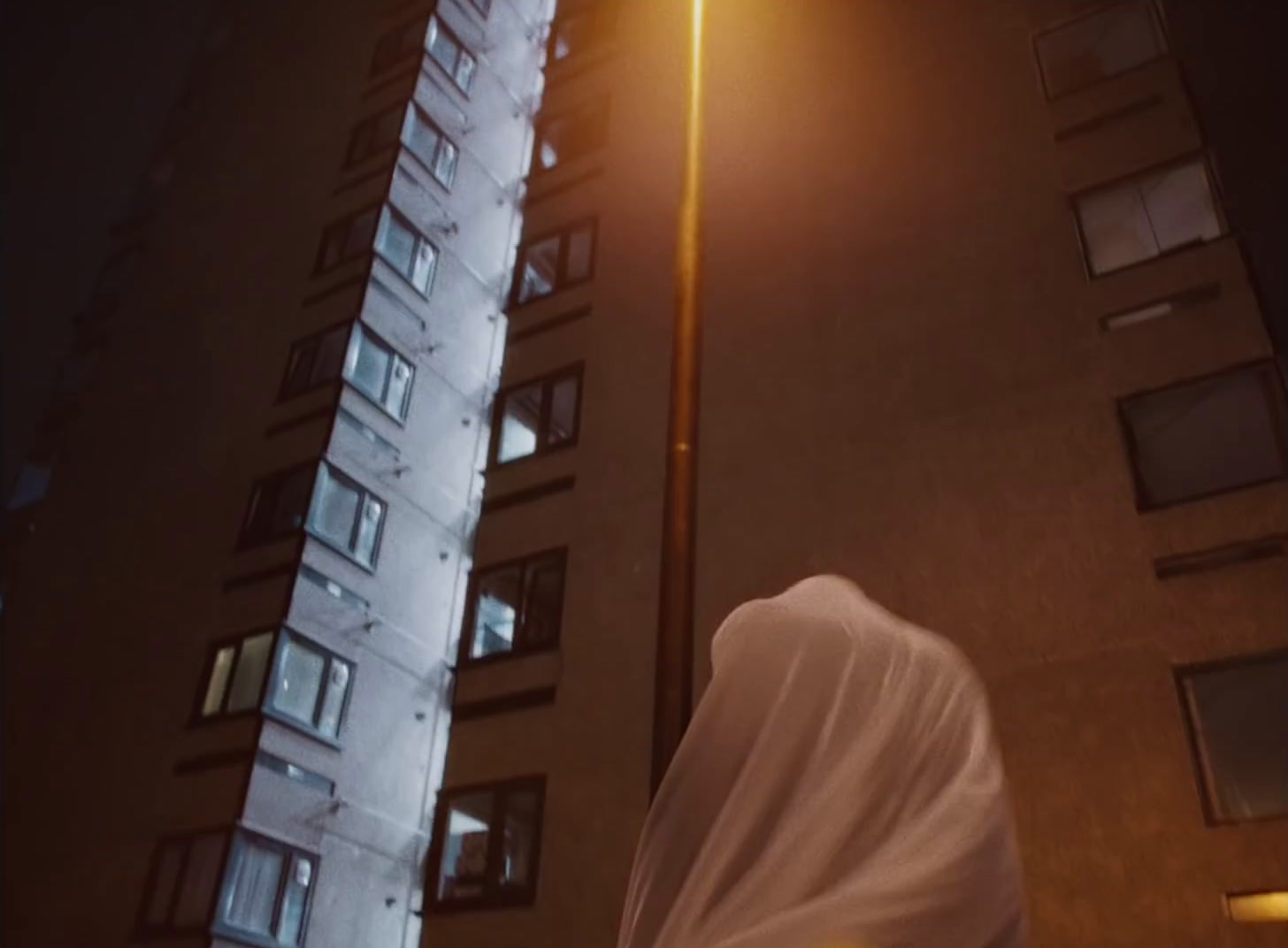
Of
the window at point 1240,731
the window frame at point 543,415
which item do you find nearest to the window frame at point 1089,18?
the window frame at point 543,415

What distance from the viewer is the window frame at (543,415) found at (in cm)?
1589

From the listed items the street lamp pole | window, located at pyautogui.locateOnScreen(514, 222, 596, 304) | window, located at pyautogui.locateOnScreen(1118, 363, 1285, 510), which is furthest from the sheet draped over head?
window, located at pyautogui.locateOnScreen(514, 222, 596, 304)

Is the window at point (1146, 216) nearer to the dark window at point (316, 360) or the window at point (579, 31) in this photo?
the dark window at point (316, 360)

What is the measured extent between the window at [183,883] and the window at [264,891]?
215mm

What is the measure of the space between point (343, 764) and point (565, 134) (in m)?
11.7

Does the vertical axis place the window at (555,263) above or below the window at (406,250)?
below

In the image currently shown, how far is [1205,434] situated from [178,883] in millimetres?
13522

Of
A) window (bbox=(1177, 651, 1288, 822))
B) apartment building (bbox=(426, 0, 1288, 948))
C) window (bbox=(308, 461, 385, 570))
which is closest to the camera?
window (bbox=(1177, 651, 1288, 822))

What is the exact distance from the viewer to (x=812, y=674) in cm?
293

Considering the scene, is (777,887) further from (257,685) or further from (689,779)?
(257,685)

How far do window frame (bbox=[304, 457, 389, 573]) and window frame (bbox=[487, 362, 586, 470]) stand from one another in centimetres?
257

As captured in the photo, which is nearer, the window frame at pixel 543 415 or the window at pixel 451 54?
the window frame at pixel 543 415

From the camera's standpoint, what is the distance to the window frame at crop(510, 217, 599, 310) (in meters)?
17.9

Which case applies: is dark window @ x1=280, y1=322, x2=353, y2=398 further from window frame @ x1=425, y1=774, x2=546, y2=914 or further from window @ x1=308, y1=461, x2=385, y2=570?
window frame @ x1=425, y1=774, x2=546, y2=914
